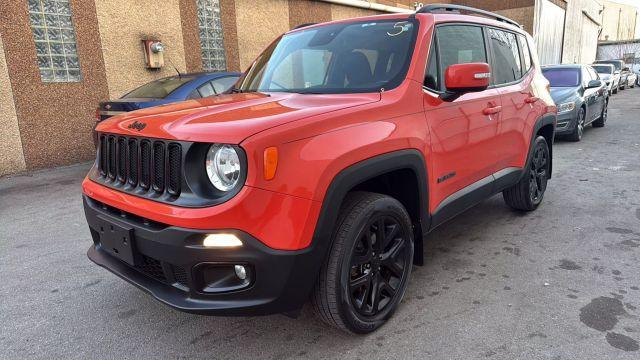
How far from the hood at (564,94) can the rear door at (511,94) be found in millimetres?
5029

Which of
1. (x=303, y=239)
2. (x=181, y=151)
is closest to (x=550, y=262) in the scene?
(x=303, y=239)

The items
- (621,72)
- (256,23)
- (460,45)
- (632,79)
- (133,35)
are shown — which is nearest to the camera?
(460,45)

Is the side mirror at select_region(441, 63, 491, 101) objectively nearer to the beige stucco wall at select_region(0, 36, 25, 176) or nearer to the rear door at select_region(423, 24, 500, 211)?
the rear door at select_region(423, 24, 500, 211)

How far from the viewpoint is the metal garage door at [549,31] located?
26.5m

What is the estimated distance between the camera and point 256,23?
457 inches

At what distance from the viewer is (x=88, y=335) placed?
2.73 metres

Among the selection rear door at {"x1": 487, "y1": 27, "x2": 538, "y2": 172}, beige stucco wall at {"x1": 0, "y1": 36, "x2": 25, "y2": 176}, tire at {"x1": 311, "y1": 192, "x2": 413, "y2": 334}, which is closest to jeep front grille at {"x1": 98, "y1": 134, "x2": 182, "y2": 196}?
tire at {"x1": 311, "y1": 192, "x2": 413, "y2": 334}

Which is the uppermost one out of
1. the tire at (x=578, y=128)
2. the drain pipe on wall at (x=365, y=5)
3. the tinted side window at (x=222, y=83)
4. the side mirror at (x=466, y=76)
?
the drain pipe on wall at (x=365, y=5)

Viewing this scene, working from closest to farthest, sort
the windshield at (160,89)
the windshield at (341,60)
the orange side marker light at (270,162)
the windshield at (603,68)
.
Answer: the orange side marker light at (270,162), the windshield at (341,60), the windshield at (160,89), the windshield at (603,68)

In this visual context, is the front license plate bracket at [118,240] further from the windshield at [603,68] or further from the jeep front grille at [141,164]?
the windshield at [603,68]

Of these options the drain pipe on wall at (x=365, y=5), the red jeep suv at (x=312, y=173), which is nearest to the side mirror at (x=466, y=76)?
the red jeep suv at (x=312, y=173)

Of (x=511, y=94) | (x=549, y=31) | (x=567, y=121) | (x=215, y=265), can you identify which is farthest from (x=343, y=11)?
(x=549, y=31)

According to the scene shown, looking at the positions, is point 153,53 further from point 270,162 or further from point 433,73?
point 270,162

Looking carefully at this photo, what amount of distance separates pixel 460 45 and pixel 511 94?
0.84 metres
